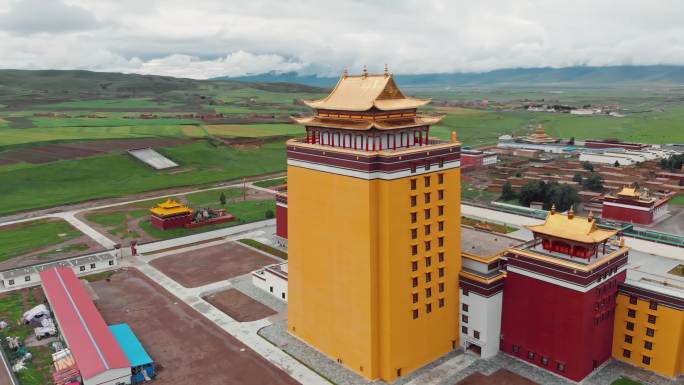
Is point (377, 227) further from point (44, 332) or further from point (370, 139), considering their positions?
point (44, 332)

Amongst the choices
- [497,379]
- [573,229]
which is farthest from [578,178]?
[497,379]

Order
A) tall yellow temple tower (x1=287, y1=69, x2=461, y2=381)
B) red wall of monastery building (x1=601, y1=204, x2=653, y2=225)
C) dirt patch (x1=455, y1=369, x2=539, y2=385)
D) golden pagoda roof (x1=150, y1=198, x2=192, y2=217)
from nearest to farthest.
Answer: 1. tall yellow temple tower (x1=287, y1=69, x2=461, y2=381)
2. dirt patch (x1=455, y1=369, x2=539, y2=385)
3. red wall of monastery building (x1=601, y1=204, x2=653, y2=225)
4. golden pagoda roof (x1=150, y1=198, x2=192, y2=217)

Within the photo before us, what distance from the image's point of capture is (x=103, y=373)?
120ft

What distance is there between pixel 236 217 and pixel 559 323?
5592 cm

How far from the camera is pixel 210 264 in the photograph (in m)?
63.8

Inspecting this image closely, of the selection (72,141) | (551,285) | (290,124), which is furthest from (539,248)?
(290,124)

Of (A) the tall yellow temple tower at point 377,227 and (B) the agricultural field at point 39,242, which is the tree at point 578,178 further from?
(B) the agricultural field at point 39,242

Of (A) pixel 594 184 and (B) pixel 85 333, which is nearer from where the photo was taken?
(B) pixel 85 333

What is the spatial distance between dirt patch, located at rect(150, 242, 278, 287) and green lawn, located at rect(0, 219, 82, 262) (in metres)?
18.0

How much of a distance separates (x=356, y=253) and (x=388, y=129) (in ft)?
31.2

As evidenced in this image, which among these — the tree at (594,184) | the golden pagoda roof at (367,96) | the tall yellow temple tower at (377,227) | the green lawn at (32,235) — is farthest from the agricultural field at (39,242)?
the tree at (594,184)

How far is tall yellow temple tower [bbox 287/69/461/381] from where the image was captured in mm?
36500

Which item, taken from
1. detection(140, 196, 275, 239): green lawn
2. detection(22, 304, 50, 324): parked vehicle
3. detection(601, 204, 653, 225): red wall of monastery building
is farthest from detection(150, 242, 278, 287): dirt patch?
detection(601, 204, 653, 225): red wall of monastery building

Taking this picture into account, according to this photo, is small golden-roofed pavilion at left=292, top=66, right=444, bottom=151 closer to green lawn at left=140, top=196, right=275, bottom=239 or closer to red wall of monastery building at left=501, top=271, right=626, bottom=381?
red wall of monastery building at left=501, top=271, right=626, bottom=381
